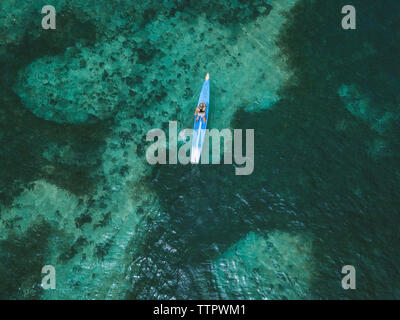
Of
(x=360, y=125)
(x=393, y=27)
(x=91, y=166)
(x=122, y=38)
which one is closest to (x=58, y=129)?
(x=91, y=166)

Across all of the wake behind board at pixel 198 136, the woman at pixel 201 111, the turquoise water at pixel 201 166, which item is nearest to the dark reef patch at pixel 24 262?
the turquoise water at pixel 201 166

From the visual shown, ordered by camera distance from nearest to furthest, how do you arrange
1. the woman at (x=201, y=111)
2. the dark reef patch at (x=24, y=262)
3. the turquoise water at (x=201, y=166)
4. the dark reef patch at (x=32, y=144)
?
the dark reef patch at (x=24, y=262), the turquoise water at (x=201, y=166), the dark reef patch at (x=32, y=144), the woman at (x=201, y=111)

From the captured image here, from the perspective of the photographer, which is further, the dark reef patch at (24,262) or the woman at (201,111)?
the woman at (201,111)

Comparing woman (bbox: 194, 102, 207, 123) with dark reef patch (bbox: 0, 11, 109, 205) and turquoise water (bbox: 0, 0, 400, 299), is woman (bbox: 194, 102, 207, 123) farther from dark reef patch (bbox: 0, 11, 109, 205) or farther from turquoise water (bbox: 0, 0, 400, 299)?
dark reef patch (bbox: 0, 11, 109, 205)

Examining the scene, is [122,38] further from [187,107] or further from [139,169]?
[139,169]

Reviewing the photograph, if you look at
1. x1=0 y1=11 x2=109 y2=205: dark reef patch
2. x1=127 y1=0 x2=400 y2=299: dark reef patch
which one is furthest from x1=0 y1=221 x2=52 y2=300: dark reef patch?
x1=127 y1=0 x2=400 y2=299: dark reef patch

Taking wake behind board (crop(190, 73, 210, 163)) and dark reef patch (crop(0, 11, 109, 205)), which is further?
wake behind board (crop(190, 73, 210, 163))

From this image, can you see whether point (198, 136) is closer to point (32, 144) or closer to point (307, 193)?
point (307, 193)

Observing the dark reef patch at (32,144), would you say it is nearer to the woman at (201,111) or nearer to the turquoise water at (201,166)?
the turquoise water at (201,166)
